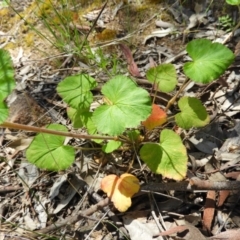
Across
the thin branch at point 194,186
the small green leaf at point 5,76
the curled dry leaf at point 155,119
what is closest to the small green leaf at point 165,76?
the curled dry leaf at point 155,119

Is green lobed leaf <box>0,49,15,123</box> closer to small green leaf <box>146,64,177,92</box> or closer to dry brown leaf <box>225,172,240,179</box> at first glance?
small green leaf <box>146,64,177,92</box>

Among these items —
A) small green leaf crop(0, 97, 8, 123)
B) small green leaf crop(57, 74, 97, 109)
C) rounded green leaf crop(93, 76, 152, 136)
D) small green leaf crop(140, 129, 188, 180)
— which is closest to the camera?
small green leaf crop(0, 97, 8, 123)

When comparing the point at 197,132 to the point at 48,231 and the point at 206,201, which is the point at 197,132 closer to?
the point at 206,201

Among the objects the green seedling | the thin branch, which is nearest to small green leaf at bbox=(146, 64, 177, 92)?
the green seedling

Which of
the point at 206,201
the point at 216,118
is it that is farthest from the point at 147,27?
the point at 206,201

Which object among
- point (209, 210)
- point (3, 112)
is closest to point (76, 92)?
point (3, 112)
